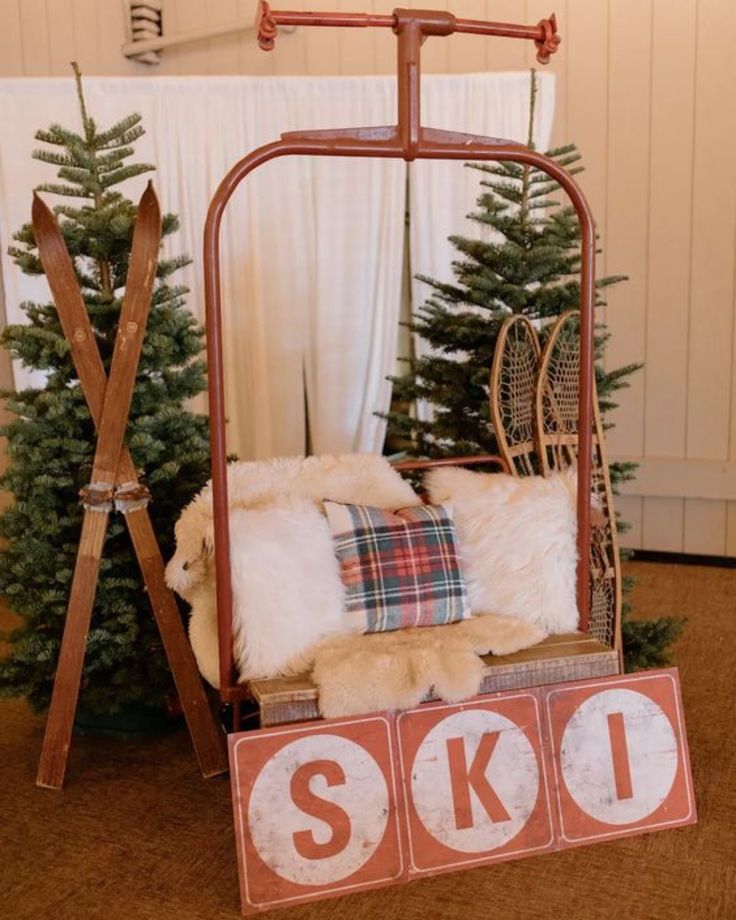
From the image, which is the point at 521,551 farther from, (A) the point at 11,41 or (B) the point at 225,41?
(A) the point at 11,41

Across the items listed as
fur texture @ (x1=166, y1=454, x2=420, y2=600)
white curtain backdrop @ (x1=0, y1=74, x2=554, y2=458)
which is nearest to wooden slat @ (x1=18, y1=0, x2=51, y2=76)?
white curtain backdrop @ (x1=0, y1=74, x2=554, y2=458)

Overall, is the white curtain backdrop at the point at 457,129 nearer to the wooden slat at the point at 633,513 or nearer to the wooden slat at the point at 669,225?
the wooden slat at the point at 669,225

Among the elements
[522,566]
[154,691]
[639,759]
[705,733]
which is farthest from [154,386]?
[705,733]

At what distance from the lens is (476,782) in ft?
6.31

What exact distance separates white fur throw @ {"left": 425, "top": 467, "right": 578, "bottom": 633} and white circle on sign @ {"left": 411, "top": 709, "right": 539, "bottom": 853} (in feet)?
0.93

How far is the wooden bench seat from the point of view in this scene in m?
1.86

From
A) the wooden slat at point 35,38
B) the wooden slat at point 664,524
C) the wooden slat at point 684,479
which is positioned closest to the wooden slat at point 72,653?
the wooden slat at point 684,479

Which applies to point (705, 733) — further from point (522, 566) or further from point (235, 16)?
point (235, 16)

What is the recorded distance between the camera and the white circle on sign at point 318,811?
1822 millimetres

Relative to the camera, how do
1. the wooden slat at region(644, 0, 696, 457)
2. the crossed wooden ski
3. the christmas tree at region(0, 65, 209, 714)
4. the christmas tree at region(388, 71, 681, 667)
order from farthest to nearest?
1. the wooden slat at region(644, 0, 696, 457)
2. the christmas tree at region(388, 71, 681, 667)
3. the christmas tree at region(0, 65, 209, 714)
4. the crossed wooden ski

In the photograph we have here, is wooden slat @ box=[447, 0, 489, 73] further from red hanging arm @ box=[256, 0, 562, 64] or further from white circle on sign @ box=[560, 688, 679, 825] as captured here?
white circle on sign @ box=[560, 688, 679, 825]

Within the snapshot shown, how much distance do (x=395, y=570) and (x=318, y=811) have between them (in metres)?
0.53

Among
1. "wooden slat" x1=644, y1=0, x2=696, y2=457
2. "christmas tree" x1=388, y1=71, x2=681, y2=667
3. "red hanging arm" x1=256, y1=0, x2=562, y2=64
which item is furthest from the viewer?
"wooden slat" x1=644, y1=0, x2=696, y2=457

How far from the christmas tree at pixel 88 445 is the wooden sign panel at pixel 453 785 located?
78 centimetres
